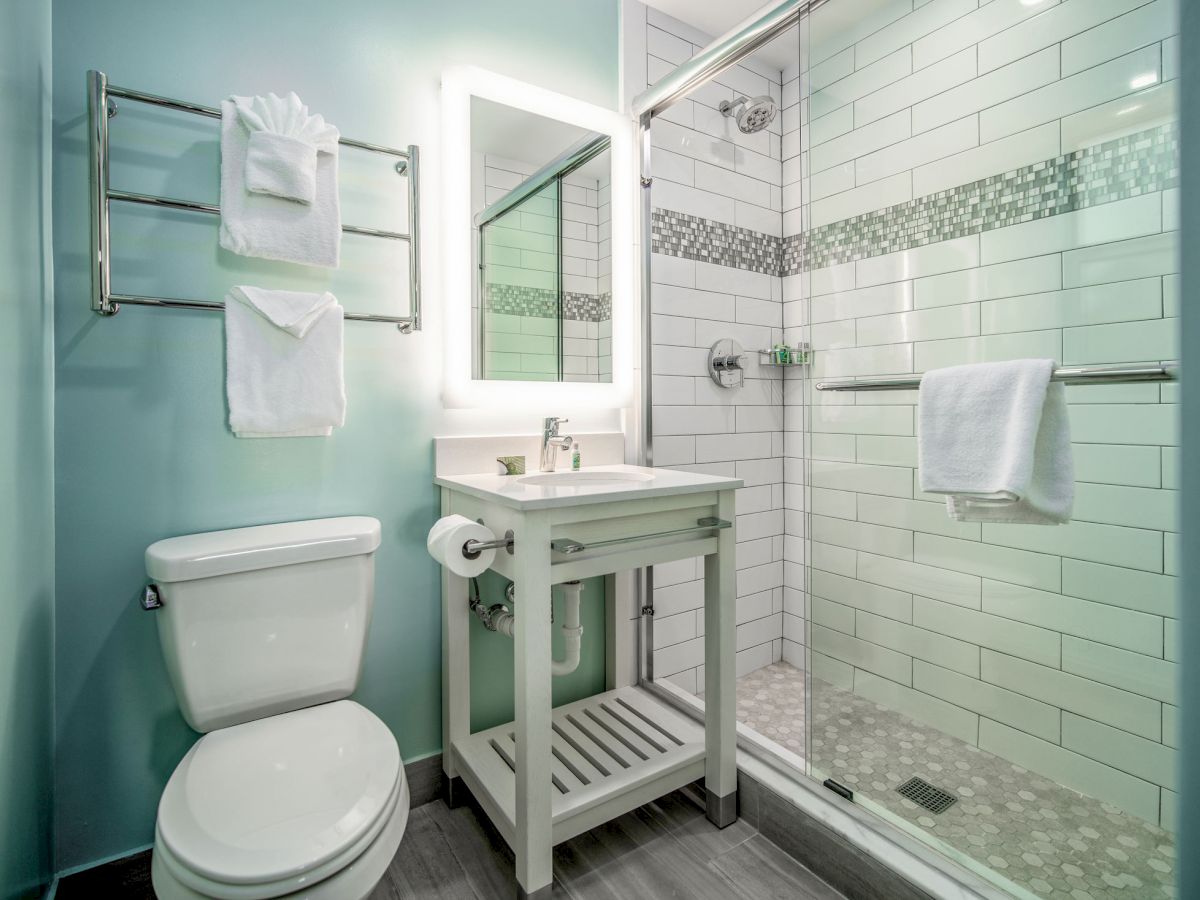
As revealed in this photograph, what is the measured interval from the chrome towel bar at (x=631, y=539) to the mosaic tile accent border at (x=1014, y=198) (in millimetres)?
744

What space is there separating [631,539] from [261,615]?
0.83 meters

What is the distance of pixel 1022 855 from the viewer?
1.21 metres

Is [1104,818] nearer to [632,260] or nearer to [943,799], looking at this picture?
[943,799]

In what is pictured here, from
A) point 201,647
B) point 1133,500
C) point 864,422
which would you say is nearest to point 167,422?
point 201,647

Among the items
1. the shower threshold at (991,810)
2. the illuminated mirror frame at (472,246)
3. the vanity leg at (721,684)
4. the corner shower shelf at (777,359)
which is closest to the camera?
the shower threshold at (991,810)

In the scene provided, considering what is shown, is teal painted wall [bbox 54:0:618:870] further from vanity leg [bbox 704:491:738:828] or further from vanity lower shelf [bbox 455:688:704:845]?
vanity leg [bbox 704:491:738:828]

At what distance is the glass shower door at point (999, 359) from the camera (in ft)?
3.78

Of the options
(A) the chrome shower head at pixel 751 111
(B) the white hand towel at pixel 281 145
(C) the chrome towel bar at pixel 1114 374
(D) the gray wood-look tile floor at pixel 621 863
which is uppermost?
(A) the chrome shower head at pixel 751 111

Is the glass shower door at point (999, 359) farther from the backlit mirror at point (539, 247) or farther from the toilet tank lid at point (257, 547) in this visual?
the toilet tank lid at point (257, 547)

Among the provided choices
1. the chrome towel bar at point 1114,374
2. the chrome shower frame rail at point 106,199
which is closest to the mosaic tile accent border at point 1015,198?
the chrome towel bar at point 1114,374

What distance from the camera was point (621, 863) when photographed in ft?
4.78

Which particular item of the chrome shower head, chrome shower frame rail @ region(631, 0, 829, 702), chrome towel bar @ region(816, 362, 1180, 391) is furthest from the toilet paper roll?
the chrome shower head

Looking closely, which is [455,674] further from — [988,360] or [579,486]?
[988,360]

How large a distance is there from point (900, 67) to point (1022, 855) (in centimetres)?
183
